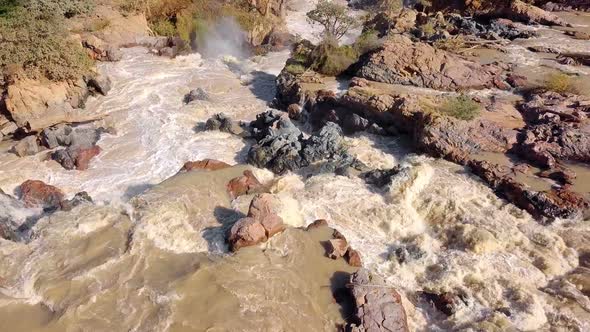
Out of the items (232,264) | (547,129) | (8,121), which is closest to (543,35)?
(547,129)

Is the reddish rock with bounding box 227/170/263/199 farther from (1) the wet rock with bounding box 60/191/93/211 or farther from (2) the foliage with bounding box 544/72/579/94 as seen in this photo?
(2) the foliage with bounding box 544/72/579/94

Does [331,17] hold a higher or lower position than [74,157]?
higher

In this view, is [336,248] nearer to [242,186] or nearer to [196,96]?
[242,186]

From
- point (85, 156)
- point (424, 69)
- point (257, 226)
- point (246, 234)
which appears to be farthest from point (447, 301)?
point (85, 156)

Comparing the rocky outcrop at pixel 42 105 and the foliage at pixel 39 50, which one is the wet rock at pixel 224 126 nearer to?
the rocky outcrop at pixel 42 105

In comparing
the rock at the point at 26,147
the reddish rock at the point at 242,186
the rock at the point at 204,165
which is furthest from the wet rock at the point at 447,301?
the rock at the point at 26,147
